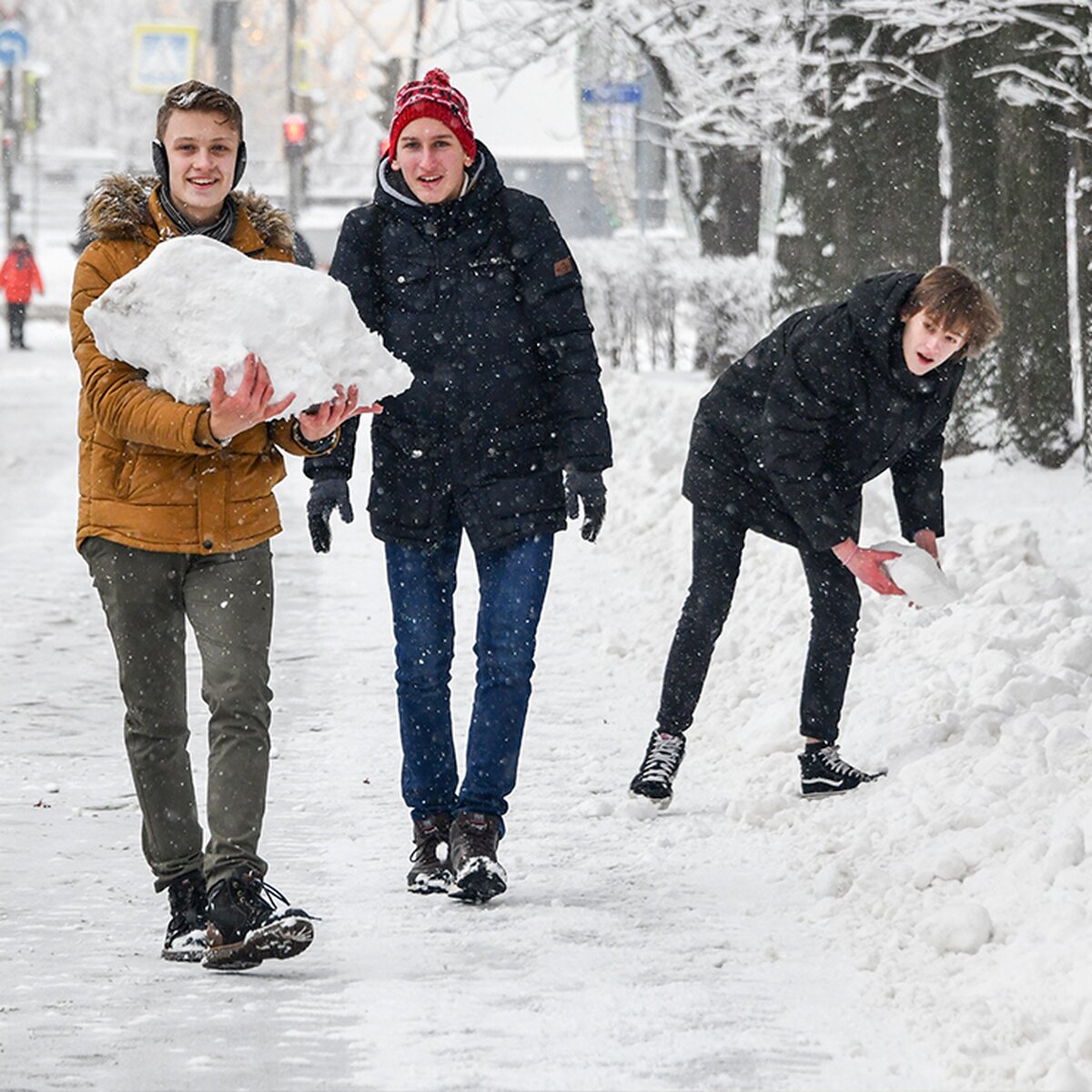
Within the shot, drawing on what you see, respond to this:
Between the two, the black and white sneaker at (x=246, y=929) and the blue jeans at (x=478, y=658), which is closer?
the black and white sneaker at (x=246, y=929)

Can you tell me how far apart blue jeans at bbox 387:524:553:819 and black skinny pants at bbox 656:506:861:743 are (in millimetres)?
1016

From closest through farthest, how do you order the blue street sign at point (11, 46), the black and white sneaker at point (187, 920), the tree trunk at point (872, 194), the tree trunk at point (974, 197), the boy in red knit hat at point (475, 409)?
the black and white sneaker at point (187, 920)
the boy in red knit hat at point (475, 409)
the tree trunk at point (974, 197)
the tree trunk at point (872, 194)
the blue street sign at point (11, 46)

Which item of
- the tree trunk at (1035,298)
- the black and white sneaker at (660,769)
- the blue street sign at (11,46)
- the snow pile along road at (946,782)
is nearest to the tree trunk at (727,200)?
the tree trunk at (1035,298)

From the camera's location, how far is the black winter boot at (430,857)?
18.1 feet

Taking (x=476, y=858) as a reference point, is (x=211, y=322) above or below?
above

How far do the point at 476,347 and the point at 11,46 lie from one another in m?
35.9

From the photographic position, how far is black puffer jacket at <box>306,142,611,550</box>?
17.7 ft

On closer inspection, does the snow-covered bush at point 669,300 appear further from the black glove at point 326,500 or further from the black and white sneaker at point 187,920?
the black and white sneaker at point 187,920

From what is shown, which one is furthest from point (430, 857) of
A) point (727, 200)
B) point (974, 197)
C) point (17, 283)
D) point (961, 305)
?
point (17, 283)

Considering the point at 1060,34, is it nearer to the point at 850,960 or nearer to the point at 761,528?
the point at 761,528

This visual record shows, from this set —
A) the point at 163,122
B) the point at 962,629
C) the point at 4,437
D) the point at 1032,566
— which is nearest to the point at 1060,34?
the point at 1032,566

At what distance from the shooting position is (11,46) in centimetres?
3872

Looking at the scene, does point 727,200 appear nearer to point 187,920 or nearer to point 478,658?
point 478,658

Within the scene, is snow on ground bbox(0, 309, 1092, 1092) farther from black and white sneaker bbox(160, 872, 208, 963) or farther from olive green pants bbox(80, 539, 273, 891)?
olive green pants bbox(80, 539, 273, 891)
